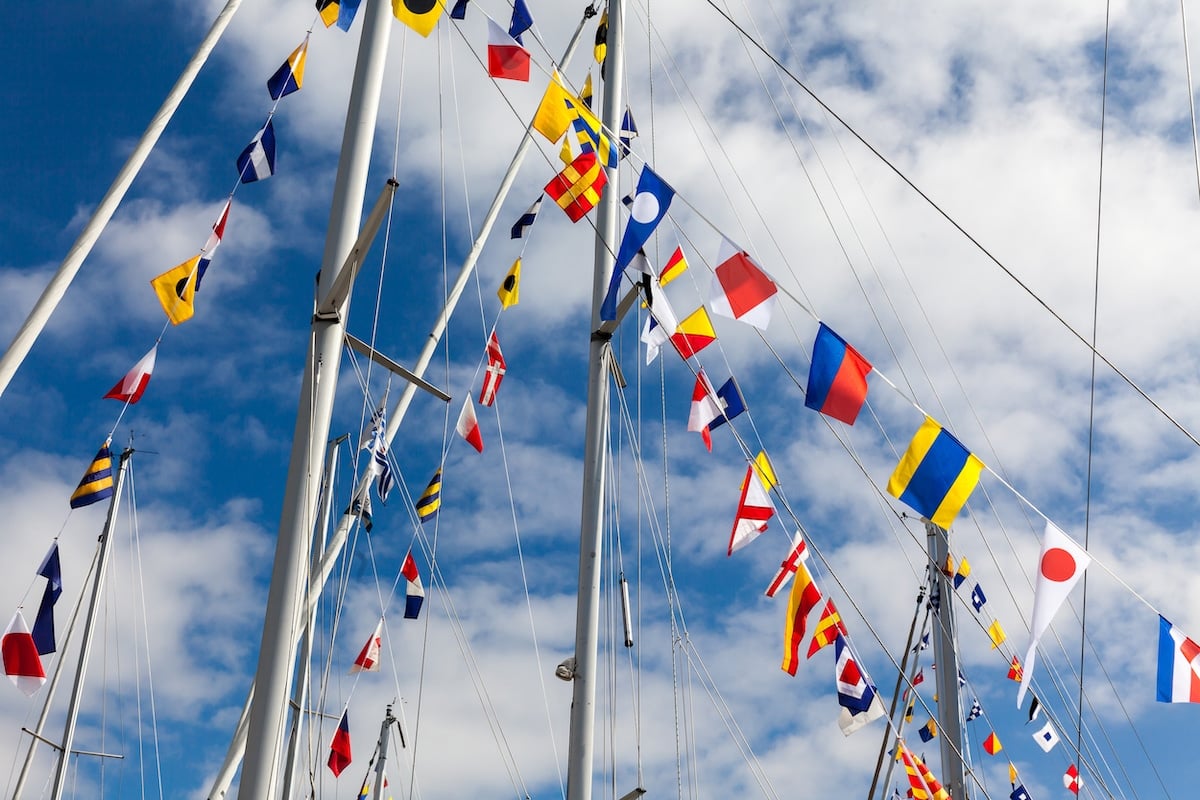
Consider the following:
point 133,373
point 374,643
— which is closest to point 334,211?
point 133,373

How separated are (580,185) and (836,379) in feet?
13.6

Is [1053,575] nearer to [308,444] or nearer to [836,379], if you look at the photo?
[836,379]

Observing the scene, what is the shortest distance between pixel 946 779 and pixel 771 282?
31.7 ft

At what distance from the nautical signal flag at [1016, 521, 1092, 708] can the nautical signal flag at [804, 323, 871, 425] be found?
1.66m

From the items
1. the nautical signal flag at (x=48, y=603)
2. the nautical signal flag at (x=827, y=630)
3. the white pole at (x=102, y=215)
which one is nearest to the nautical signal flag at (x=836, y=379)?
the nautical signal flag at (x=827, y=630)

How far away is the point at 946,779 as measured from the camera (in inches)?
598

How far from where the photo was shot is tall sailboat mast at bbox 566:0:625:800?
9289 mm

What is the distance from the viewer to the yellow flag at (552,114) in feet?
35.3

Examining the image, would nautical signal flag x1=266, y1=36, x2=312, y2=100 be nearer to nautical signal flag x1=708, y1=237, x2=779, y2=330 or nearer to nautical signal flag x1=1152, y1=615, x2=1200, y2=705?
nautical signal flag x1=708, y1=237, x2=779, y2=330

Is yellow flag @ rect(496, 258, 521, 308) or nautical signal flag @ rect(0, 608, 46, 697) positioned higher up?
yellow flag @ rect(496, 258, 521, 308)

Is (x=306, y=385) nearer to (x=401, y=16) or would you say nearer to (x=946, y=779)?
(x=401, y=16)

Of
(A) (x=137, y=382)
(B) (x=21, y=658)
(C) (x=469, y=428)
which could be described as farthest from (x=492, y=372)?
(B) (x=21, y=658)

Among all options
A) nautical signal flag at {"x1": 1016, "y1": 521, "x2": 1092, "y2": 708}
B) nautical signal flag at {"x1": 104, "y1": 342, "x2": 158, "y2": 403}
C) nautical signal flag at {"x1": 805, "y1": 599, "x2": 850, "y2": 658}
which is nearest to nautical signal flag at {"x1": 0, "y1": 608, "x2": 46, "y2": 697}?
nautical signal flag at {"x1": 104, "y1": 342, "x2": 158, "y2": 403}

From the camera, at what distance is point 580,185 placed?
11281 millimetres
